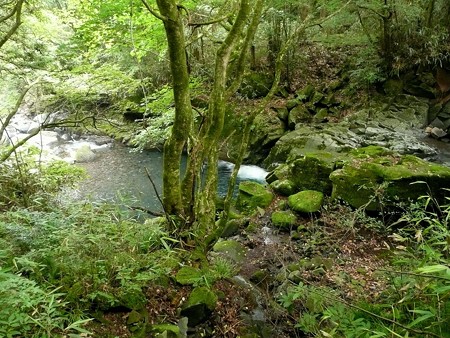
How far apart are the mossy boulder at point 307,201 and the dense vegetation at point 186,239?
0.74ft

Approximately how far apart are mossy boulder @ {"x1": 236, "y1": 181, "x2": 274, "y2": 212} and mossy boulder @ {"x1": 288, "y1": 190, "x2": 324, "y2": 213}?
692mm

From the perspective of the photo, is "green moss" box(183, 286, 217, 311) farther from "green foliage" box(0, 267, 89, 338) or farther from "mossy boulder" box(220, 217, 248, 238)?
"mossy boulder" box(220, 217, 248, 238)

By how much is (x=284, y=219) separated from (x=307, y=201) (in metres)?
0.68

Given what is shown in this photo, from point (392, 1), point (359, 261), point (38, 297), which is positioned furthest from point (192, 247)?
point (392, 1)

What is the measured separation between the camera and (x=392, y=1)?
973 cm

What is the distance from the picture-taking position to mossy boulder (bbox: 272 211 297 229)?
6.40 m

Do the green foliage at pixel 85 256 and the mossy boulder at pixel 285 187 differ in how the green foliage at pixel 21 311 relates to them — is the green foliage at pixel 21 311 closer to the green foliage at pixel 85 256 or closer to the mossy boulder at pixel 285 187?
the green foliage at pixel 85 256

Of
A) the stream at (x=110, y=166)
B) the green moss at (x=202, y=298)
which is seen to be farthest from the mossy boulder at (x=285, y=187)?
the green moss at (x=202, y=298)

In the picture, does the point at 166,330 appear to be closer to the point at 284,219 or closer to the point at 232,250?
the point at 232,250

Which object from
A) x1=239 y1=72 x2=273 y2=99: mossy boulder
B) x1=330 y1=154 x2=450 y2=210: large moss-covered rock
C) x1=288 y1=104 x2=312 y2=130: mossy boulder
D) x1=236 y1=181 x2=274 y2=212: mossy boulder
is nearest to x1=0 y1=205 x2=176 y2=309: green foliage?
x1=330 y1=154 x2=450 y2=210: large moss-covered rock

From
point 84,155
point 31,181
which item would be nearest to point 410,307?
point 31,181

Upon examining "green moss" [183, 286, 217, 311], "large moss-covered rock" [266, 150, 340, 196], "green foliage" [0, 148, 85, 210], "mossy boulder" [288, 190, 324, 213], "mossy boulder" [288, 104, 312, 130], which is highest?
"green foliage" [0, 148, 85, 210]

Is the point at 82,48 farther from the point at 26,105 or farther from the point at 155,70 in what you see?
the point at 26,105

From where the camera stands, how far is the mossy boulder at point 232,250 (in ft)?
18.4
